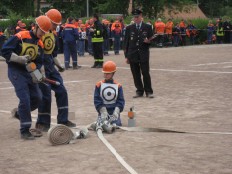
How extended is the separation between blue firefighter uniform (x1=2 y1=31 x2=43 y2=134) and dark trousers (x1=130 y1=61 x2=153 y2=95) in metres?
4.93

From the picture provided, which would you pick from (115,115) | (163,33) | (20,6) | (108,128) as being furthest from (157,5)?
(108,128)

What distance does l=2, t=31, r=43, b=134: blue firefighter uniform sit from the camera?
→ 8.72 m

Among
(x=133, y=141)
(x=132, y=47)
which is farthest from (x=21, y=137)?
(x=132, y=47)

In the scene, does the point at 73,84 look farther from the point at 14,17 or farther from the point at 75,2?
the point at 75,2

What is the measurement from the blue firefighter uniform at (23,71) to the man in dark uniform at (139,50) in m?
4.93

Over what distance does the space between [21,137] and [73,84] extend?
26.3 feet

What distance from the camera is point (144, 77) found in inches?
538

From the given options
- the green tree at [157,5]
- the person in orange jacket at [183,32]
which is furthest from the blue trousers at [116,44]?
the green tree at [157,5]

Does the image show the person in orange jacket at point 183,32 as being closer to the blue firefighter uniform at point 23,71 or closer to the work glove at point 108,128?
the work glove at point 108,128

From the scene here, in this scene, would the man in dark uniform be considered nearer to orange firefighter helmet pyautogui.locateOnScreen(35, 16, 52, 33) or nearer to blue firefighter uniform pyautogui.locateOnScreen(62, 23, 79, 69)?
orange firefighter helmet pyautogui.locateOnScreen(35, 16, 52, 33)

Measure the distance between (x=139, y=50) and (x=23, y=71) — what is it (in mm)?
5143

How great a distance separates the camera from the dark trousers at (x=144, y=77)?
13625 millimetres

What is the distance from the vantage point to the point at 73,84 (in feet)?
55.3

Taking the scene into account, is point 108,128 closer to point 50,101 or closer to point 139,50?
point 50,101
